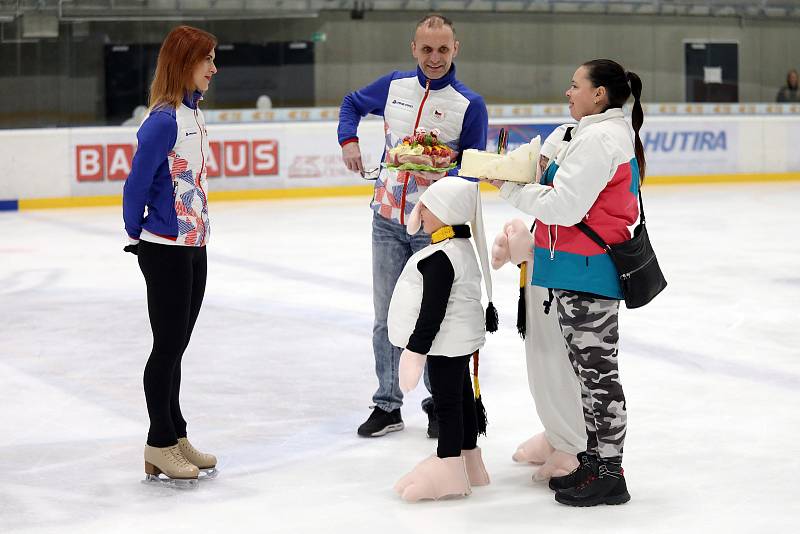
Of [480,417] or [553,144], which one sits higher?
[553,144]

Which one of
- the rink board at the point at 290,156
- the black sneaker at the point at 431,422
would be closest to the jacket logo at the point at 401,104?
the black sneaker at the point at 431,422

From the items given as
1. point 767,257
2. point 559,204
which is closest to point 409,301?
point 559,204

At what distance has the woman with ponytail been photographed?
337 cm

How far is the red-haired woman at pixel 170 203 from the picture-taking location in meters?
3.61

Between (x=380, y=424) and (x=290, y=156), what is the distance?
10174 mm

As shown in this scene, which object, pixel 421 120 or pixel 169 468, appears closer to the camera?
pixel 169 468

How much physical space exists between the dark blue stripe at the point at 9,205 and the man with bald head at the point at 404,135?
9.41 meters

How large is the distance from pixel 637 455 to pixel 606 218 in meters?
1.03

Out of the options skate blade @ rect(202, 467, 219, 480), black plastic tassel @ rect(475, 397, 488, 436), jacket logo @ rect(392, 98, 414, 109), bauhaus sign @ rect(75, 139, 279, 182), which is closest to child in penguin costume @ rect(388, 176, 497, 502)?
black plastic tassel @ rect(475, 397, 488, 436)

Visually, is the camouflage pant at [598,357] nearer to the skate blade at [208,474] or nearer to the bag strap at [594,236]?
the bag strap at [594,236]

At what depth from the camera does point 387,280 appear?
445cm

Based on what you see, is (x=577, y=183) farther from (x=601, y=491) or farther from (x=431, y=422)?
(x=431, y=422)

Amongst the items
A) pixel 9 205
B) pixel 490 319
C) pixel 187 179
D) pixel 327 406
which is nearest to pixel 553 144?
pixel 490 319

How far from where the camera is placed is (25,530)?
11.1 feet
